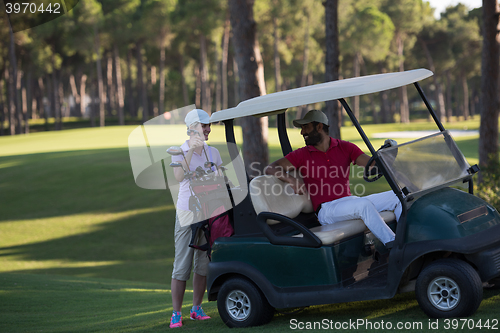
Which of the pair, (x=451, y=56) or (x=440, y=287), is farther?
(x=451, y=56)

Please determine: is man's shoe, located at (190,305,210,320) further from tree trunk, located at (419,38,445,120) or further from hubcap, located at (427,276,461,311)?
tree trunk, located at (419,38,445,120)

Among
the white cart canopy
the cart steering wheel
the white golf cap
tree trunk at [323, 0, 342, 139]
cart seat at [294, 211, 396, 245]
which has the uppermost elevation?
tree trunk at [323, 0, 342, 139]

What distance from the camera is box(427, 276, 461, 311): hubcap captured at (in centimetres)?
365

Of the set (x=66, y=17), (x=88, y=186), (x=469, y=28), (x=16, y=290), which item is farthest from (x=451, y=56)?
(x=16, y=290)

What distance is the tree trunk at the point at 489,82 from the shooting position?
9742 mm

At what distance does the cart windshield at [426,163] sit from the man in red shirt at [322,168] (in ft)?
1.53

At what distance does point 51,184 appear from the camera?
16875 mm

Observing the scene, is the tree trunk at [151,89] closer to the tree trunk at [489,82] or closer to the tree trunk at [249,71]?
the tree trunk at [249,71]

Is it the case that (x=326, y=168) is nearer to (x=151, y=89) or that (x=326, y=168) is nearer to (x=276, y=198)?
(x=276, y=198)

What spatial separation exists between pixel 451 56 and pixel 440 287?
48587 millimetres

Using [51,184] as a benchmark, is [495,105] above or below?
above

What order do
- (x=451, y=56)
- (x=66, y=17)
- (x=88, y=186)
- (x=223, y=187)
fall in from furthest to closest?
(x=451, y=56) → (x=66, y=17) → (x=88, y=186) → (x=223, y=187)

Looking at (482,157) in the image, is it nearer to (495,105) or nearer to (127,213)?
(495,105)

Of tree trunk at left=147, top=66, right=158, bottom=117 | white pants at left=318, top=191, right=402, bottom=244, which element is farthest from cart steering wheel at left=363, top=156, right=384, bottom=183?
tree trunk at left=147, top=66, right=158, bottom=117
